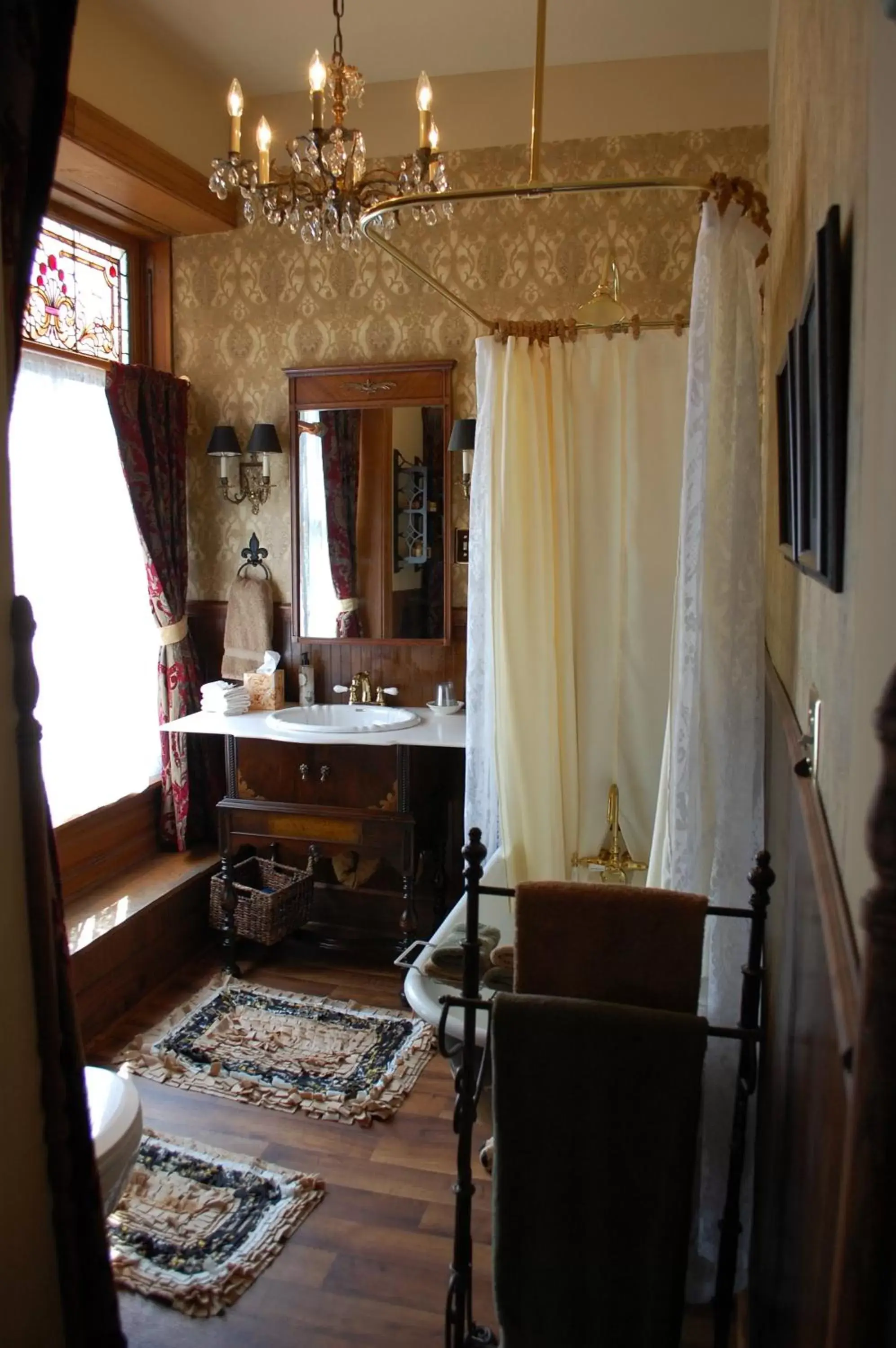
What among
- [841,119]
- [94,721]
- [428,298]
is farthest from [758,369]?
[94,721]

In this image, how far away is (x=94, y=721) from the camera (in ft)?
11.6

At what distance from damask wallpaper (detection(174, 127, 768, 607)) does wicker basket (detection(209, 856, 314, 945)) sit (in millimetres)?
1125

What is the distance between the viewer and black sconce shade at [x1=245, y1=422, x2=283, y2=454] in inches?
148

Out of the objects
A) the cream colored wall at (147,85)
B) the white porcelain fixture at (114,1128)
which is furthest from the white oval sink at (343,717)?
the cream colored wall at (147,85)

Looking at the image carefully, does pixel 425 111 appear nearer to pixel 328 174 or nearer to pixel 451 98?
pixel 328 174

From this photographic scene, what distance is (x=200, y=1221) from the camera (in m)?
2.22

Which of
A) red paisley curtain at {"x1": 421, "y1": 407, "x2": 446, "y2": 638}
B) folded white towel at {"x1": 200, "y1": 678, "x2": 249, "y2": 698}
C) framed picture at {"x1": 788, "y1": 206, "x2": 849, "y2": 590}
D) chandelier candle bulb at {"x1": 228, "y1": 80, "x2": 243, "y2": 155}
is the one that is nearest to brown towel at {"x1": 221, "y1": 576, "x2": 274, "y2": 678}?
folded white towel at {"x1": 200, "y1": 678, "x2": 249, "y2": 698}

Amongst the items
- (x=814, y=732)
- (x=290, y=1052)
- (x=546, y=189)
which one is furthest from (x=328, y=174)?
(x=290, y=1052)

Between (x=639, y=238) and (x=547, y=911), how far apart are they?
273cm

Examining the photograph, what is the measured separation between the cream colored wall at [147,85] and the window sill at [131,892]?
267cm

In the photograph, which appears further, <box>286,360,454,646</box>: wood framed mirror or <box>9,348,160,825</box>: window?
<box>286,360,454,646</box>: wood framed mirror

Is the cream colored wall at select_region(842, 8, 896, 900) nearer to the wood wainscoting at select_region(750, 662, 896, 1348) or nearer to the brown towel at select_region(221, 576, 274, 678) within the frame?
the wood wainscoting at select_region(750, 662, 896, 1348)

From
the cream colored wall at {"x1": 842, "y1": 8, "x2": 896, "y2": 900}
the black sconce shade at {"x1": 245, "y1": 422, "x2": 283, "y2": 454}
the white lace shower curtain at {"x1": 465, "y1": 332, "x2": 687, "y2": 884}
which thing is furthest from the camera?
the black sconce shade at {"x1": 245, "y1": 422, "x2": 283, "y2": 454}

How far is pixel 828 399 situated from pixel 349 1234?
2112 millimetres
